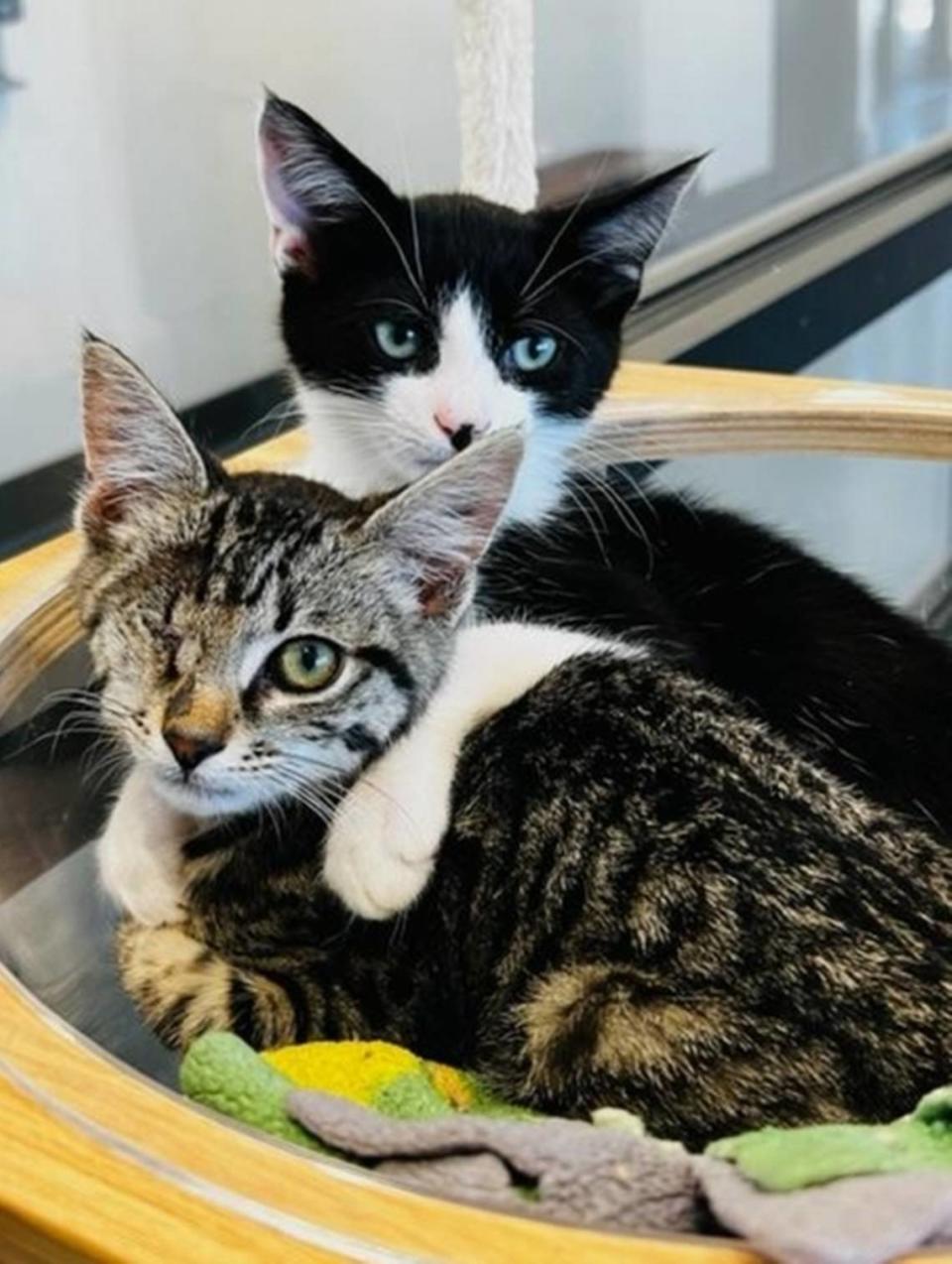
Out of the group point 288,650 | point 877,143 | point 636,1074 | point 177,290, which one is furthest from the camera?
point 877,143

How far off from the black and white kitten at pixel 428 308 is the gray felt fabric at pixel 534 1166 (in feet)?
1.73

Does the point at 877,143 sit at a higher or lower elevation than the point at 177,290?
lower

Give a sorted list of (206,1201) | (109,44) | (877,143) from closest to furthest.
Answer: (206,1201)
(109,44)
(877,143)

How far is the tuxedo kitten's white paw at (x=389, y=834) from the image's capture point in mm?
765

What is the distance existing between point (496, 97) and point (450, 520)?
580 mm

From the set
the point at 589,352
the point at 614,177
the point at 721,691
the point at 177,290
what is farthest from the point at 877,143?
the point at 721,691

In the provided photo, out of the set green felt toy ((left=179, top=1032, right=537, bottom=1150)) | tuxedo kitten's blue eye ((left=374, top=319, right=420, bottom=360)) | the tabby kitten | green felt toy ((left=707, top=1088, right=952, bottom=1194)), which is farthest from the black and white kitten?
green felt toy ((left=707, top=1088, right=952, bottom=1194))

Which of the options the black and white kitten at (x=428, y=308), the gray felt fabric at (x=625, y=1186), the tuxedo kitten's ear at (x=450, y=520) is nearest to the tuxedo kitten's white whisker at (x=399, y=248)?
the black and white kitten at (x=428, y=308)

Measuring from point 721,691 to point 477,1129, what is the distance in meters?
0.40

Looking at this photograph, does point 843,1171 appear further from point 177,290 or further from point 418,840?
point 177,290

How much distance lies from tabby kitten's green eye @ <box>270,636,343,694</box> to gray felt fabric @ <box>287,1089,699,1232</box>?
25 centimetres

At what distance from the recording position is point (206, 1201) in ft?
1.58

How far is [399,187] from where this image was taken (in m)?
1.70

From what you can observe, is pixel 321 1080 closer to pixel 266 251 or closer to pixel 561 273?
pixel 561 273
